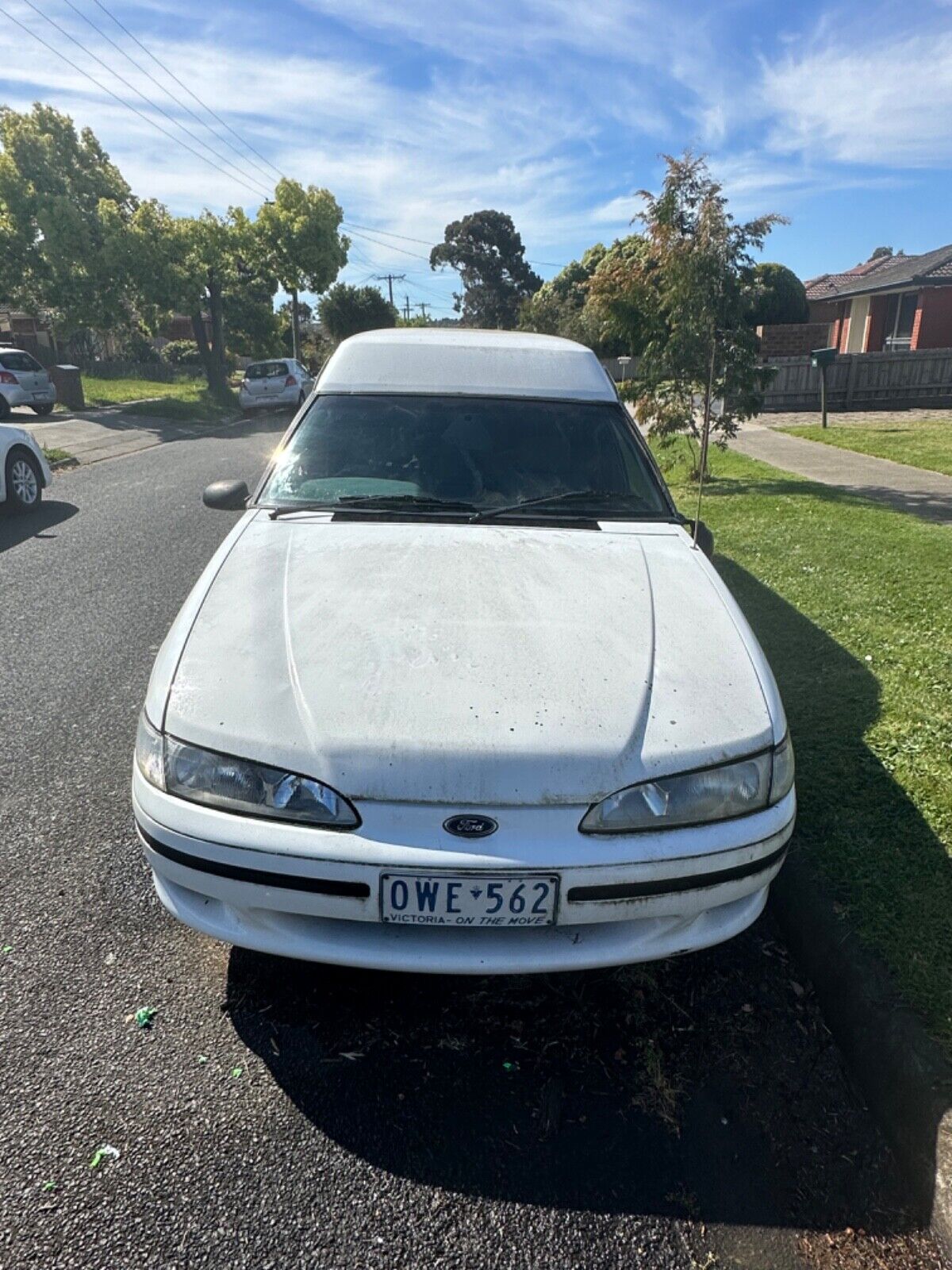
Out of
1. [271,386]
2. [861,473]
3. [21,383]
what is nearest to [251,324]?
[271,386]

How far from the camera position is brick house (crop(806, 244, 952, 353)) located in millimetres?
24922

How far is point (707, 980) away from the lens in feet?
8.31

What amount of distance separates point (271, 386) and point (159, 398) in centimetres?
462

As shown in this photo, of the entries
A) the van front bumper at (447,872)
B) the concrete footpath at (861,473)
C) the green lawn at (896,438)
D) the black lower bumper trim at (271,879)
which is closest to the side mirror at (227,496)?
the van front bumper at (447,872)

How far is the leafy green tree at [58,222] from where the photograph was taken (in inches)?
909

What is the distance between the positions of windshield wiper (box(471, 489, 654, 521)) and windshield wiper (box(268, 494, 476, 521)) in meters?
0.08

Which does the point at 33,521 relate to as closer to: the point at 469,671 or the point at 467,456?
the point at 467,456

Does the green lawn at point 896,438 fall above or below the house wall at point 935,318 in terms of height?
below

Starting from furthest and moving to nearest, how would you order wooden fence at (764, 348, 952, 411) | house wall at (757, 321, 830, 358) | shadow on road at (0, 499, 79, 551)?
house wall at (757, 321, 830, 358) < wooden fence at (764, 348, 952, 411) < shadow on road at (0, 499, 79, 551)

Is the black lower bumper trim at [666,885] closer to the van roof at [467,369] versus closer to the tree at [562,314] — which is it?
the van roof at [467,369]

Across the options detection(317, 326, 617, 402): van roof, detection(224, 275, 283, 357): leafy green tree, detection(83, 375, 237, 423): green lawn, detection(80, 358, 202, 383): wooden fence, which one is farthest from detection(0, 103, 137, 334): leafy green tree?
detection(317, 326, 617, 402): van roof

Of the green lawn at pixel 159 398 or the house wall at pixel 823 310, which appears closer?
the green lawn at pixel 159 398

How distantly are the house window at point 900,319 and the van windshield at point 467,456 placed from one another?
2918 centimetres

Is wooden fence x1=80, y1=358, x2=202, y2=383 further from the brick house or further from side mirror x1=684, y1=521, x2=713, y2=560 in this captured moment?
side mirror x1=684, y1=521, x2=713, y2=560
